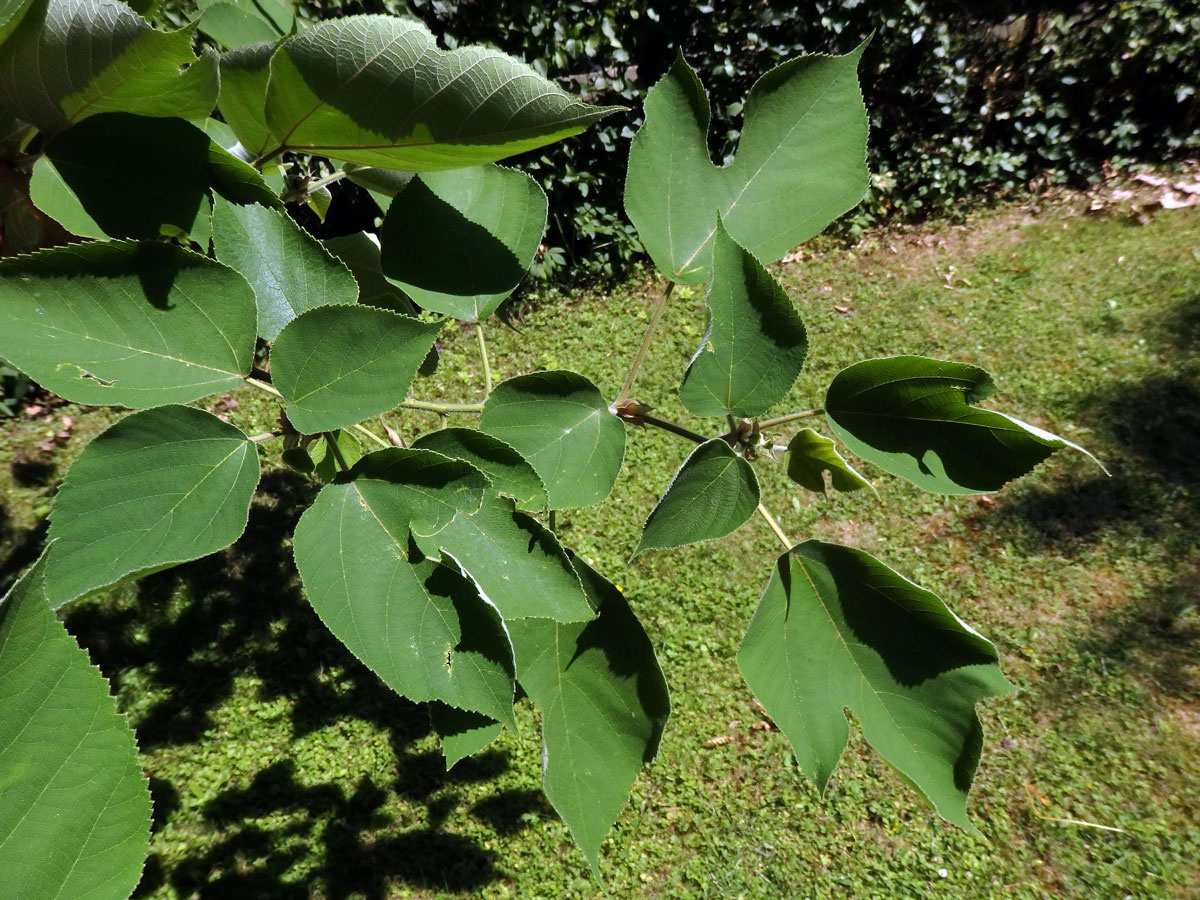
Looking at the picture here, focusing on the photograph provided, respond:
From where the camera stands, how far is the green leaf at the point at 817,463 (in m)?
0.89

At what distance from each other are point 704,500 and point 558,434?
19 cm

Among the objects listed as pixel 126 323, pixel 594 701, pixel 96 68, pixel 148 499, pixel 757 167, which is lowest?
pixel 594 701

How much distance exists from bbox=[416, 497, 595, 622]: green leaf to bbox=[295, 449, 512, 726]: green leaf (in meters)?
0.02

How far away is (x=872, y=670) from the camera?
881 millimetres

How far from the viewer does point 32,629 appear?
22.7 inches

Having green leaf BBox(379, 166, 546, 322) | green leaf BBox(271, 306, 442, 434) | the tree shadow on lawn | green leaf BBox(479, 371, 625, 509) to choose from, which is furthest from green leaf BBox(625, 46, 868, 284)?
the tree shadow on lawn

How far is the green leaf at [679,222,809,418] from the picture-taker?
0.81 meters

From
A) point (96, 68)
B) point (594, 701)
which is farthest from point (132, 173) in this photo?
point (594, 701)

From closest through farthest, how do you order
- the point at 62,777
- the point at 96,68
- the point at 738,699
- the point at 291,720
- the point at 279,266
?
the point at 62,777, the point at 96,68, the point at 279,266, the point at 291,720, the point at 738,699

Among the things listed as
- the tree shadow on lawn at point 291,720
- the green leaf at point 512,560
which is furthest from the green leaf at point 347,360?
the tree shadow on lawn at point 291,720

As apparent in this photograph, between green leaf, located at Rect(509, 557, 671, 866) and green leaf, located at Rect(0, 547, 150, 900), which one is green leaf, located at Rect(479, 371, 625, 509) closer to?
green leaf, located at Rect(509, 557, 671, 866)

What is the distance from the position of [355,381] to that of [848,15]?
22.4 ft

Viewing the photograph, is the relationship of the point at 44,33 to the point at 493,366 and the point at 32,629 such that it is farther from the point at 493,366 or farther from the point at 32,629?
the point at 493,366

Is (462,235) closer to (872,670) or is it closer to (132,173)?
(132,173)
